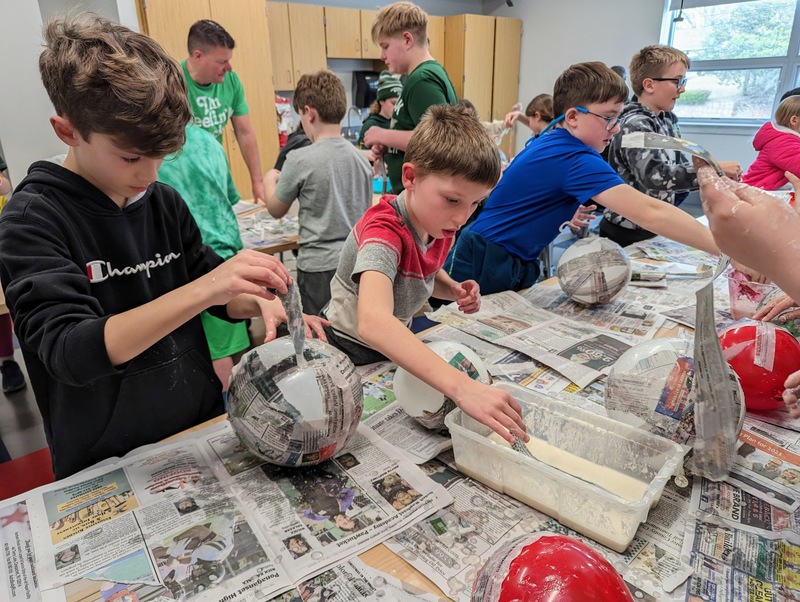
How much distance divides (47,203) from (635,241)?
91.7 inches

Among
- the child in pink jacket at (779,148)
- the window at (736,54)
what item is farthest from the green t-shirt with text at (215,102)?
the window at (736,54)

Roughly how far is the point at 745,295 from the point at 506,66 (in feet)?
20.7

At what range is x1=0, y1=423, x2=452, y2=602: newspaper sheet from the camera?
0.69 meters

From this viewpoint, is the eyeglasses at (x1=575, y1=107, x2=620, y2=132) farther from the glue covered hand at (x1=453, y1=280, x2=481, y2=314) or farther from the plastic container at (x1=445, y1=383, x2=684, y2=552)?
the plastic container at (x1=445, y1=383, x2=684, y2=552)

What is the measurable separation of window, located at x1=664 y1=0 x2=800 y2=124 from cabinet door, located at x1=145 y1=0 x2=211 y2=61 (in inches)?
182

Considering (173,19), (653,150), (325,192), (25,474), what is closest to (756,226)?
(25,474)

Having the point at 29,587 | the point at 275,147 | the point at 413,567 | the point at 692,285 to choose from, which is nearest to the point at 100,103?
the point at 29,587

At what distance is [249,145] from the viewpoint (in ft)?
9.55

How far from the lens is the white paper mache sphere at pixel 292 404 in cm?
84

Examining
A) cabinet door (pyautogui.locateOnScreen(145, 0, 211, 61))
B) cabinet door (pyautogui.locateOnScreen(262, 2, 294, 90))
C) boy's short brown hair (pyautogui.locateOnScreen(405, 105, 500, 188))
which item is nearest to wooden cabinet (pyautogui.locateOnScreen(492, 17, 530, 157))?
cabinet door (pyautogui.locateOnScreen(262, 2, 294, 90))

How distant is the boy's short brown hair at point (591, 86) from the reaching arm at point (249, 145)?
171 centimetres

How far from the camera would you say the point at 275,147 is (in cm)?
506

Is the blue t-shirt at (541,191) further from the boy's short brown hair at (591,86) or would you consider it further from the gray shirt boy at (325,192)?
the gray shirt boy at (325,192)

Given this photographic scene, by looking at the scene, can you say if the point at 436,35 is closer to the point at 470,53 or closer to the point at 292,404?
the point at 470,53
